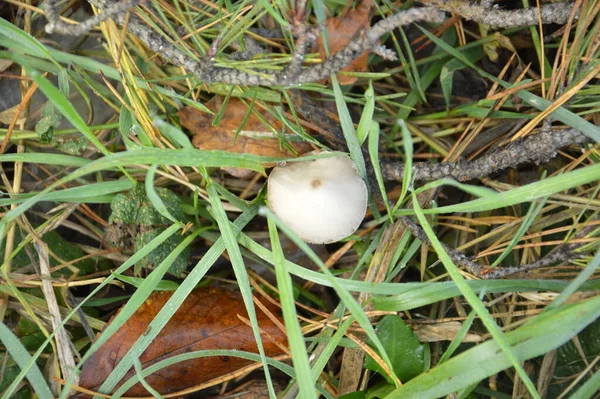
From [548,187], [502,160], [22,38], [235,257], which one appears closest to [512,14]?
[502,160]

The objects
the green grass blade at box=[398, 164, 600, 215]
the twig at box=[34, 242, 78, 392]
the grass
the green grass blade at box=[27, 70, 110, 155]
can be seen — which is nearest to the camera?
the green grass blade at box=[27, 70, 110, 155]

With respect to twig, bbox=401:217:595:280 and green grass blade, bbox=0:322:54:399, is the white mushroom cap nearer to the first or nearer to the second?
→ twig, bbox=401:217:595:280

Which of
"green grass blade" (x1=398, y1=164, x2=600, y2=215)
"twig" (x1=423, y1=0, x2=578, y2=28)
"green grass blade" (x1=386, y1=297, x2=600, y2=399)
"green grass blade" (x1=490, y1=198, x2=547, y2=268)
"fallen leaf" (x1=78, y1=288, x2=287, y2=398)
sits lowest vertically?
"fallen leaf" (x1=78, y1=288, x2=287, y2=398)

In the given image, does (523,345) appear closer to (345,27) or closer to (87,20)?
(345,27)

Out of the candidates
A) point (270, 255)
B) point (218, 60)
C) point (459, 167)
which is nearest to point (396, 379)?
point (270, 255)

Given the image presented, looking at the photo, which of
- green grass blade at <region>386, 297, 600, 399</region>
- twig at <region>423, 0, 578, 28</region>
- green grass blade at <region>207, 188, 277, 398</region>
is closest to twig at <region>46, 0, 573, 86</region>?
twig at <region>423, 0, 578, 28</region>
